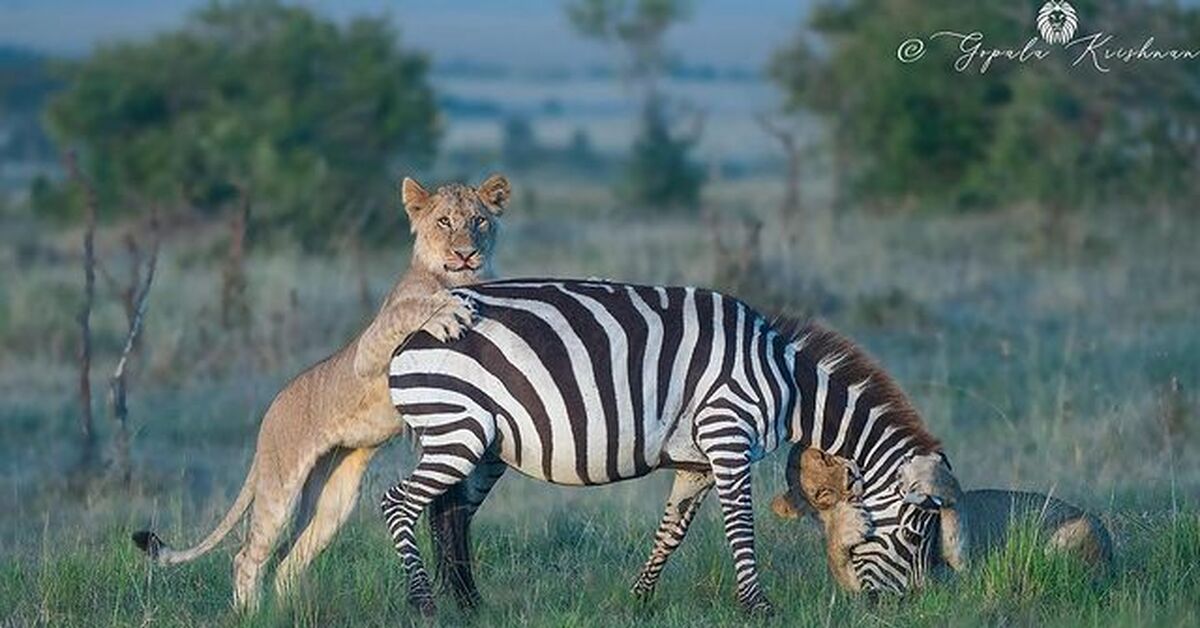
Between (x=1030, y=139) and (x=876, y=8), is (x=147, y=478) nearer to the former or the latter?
(x=1030, y=139)

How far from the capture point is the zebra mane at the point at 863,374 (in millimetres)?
7082

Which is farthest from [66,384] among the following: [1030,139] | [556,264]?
[1030,139]

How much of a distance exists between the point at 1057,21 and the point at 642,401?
1557 centimetres

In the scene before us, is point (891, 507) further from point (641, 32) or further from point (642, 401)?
point (641, 32)

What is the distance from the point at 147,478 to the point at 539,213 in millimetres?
17253

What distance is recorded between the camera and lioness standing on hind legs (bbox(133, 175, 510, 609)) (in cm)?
690

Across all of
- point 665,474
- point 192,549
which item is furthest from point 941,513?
point 665,474

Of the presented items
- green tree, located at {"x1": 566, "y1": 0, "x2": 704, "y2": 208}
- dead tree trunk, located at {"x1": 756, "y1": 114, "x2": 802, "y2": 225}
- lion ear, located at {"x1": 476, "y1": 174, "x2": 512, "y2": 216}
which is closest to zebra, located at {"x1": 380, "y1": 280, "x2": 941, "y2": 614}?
lion ear, located at {"x1": 476, "y1": 174, "x2": 512, "y2": 216}

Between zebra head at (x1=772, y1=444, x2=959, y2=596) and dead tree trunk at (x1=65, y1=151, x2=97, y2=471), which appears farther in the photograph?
dead tree trunk at (x1=65, y1=151, x2=97, y2=471)

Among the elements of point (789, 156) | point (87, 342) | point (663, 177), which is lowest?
point (87, 342)

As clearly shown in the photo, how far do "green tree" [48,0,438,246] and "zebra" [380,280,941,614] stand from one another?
1467 centimetres

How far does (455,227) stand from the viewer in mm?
7656

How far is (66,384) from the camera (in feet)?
44.3

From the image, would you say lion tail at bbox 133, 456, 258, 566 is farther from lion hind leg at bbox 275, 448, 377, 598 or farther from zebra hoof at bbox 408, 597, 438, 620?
zebra hoof at bbox 408, 597, 438, 620
